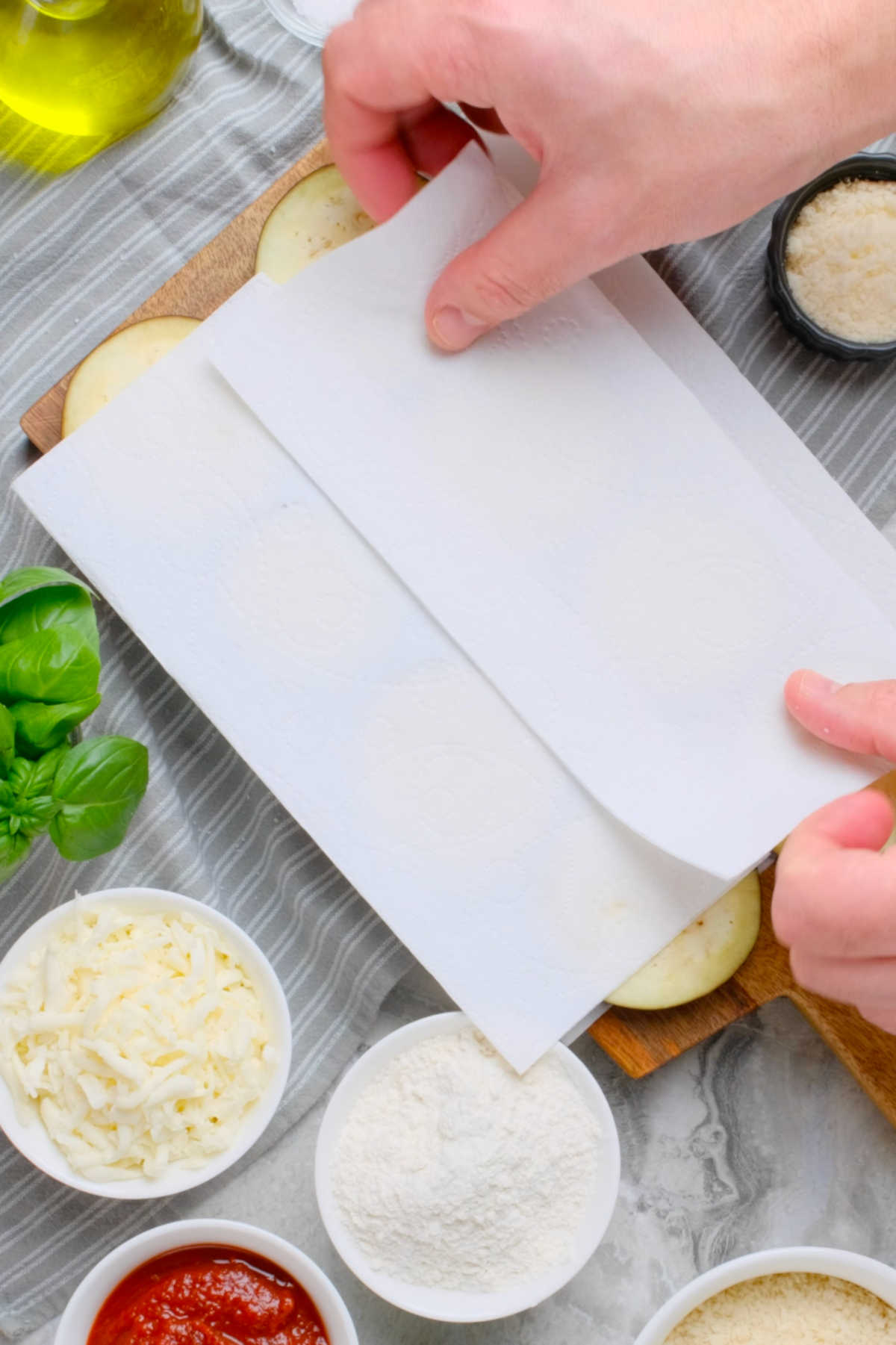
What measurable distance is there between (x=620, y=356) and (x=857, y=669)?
36cm

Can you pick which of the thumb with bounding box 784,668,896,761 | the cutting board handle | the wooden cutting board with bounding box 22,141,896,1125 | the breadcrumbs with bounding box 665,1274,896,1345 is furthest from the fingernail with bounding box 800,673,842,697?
the breadcrumbs with bounding box 665,1274,896,1345

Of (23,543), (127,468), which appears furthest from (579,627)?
(23,543)

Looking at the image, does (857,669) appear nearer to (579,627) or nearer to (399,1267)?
(579,627)

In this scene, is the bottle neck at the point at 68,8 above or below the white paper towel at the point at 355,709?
above

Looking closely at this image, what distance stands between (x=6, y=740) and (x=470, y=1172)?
544mm

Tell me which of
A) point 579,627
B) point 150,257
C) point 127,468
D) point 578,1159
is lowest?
point 578,1159

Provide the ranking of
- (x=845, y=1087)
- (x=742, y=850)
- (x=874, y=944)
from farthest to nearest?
(x=845, y=1087) → (x=742, y=850) → (x=874, y=944)

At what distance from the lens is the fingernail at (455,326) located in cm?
112

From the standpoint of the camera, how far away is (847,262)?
1.21m

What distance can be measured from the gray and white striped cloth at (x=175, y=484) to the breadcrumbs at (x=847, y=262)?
0.05m

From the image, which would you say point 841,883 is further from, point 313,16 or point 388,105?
point 313,16

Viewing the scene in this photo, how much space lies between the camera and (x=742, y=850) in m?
1.15

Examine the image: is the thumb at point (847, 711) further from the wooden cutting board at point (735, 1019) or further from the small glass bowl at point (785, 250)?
the small glass bowl at point (785, 250)

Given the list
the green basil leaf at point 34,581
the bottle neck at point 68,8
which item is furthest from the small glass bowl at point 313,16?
the green basil leaf at point 34,581
